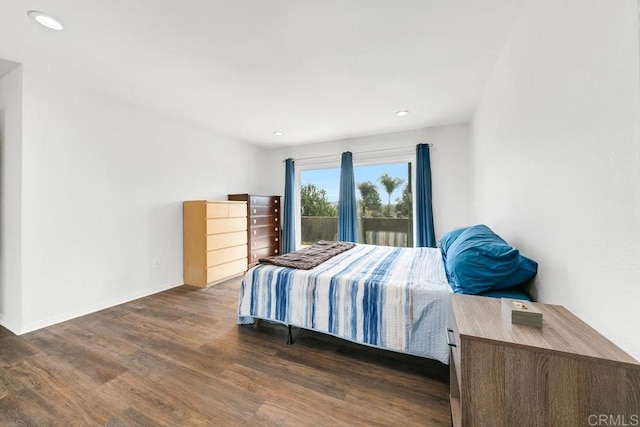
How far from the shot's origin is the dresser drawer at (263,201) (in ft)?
14.1

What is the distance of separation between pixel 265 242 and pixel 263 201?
766mm

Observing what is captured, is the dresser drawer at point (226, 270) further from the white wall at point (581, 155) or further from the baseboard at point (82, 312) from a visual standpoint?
the white wall at point (581, 155)

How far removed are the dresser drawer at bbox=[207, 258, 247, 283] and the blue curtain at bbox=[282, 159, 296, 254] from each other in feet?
3.45

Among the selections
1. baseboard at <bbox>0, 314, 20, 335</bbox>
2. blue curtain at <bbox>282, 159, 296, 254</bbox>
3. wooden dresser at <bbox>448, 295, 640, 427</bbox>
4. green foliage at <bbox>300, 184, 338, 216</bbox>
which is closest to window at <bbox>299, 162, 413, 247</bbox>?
green foliage at <bbox>300, 184, 338, 216</bbox>

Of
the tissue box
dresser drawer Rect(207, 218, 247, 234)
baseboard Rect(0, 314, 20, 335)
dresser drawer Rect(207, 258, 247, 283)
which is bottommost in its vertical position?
baseboard Rect(0, 314, 20, 335)

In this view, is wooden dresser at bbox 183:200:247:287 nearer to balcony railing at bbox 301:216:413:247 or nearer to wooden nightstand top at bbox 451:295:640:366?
balcony railing at bbox 301:216:413:247

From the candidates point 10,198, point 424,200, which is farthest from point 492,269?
point 10,198

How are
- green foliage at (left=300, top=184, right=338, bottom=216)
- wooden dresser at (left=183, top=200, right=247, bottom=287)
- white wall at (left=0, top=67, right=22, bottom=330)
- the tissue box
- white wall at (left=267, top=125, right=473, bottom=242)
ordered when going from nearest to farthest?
the tissue box < white wall at (left=0, top=67, right=22, bottom=330) < wooden dresser at (left=183, top=200, right=247, bottom=287) < white wall at (left=267, top=125, right=473, bottom=242) < green foliage at (left=300, top=184, right=338, bottom=216)

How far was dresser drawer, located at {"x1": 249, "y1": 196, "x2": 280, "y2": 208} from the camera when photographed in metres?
4.30

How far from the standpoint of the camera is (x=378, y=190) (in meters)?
4.41

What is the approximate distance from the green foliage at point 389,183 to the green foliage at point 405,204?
0.14 m

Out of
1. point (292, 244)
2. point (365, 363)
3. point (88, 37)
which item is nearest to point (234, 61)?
point (88, 37)

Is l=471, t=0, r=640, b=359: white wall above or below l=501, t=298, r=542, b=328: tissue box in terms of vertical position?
above

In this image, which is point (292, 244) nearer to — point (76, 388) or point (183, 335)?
point (183, 335)
